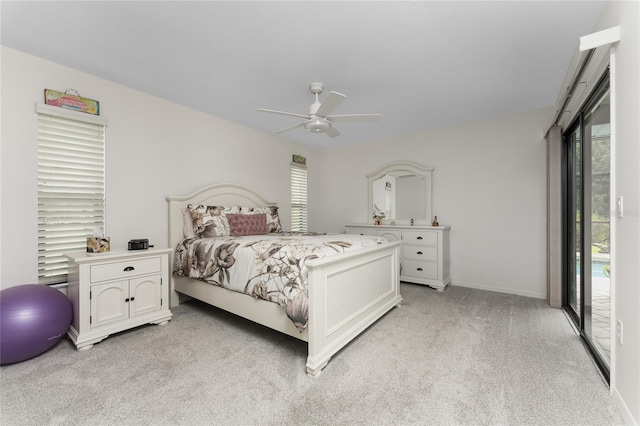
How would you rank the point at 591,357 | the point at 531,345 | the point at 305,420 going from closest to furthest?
the point at 305,420 < the point at 591,357 < the point at 531,345

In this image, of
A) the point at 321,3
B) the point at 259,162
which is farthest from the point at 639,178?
the point at 259,162

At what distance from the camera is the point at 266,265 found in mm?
2213

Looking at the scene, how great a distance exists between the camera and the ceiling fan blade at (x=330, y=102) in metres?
2.12

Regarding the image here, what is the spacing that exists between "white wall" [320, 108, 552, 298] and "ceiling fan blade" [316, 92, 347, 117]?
2.47 m

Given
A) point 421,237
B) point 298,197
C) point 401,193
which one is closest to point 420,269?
point 421,237

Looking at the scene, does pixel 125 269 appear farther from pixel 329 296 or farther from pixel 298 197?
pixel 298 197

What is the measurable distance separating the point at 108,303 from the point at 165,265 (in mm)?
536

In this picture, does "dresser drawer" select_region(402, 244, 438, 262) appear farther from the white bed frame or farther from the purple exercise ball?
the purple exercise ball

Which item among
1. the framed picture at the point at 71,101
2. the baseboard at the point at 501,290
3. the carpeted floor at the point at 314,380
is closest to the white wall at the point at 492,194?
the baseboard at the point at 501,290

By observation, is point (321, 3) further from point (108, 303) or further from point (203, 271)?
point (108, 303)

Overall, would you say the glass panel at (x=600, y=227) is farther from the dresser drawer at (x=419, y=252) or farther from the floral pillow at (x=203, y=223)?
the floral pillow at (x=203, y=223)

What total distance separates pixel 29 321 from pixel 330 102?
2696 mm

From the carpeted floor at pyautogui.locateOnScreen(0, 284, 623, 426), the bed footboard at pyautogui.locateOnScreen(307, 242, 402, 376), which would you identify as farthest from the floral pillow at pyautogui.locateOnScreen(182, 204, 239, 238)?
the bed footboard at pyautogui.locateOnScreen(307, 242, 402, 376)

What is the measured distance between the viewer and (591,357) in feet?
6.57
